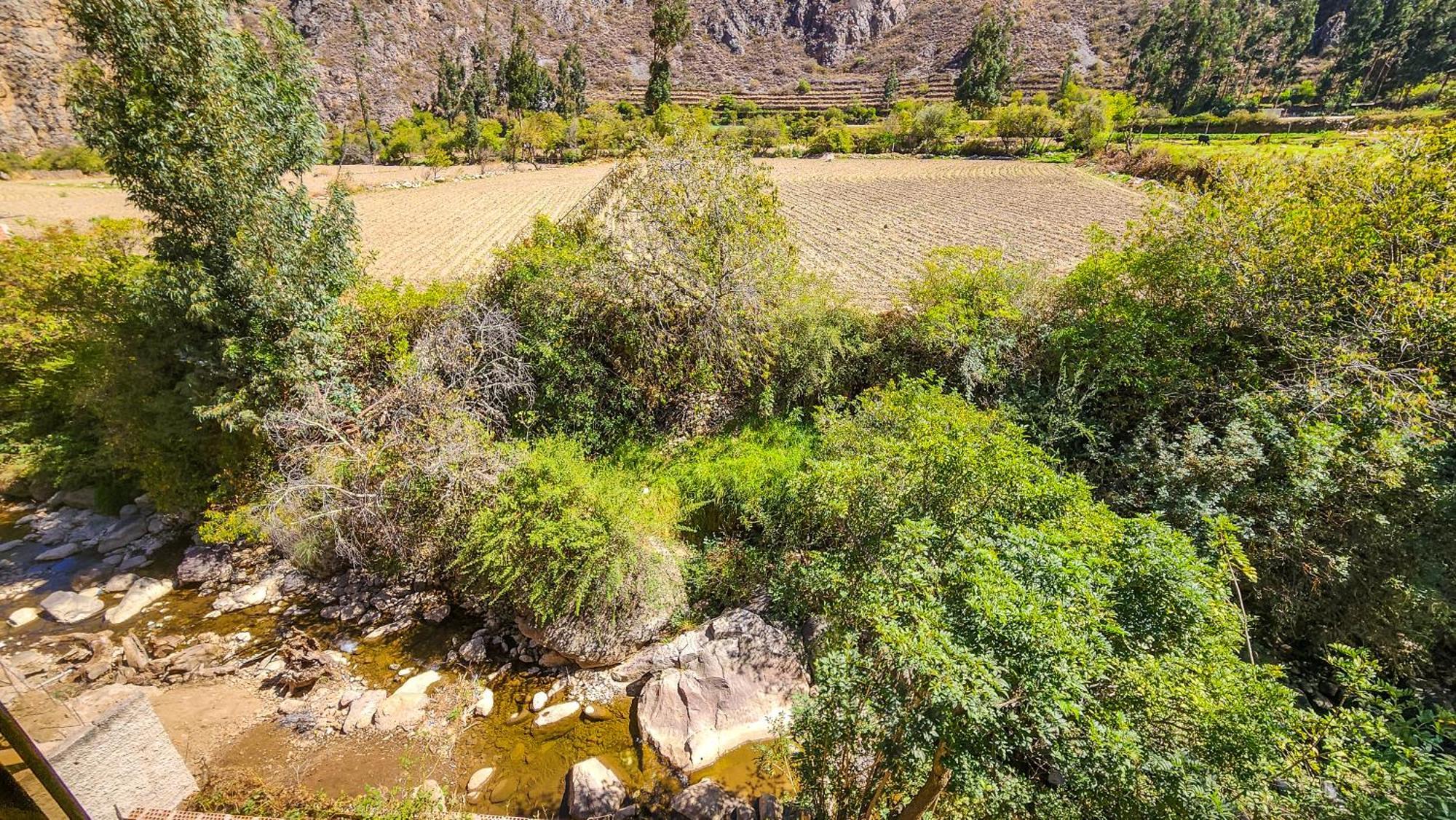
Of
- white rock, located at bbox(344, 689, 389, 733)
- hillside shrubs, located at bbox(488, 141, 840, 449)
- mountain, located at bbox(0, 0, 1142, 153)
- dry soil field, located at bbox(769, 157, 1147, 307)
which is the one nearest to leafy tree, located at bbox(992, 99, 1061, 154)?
dry soil field, located at bbox(769, 157, 1147, 307)

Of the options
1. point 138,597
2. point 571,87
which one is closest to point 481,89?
point 571,87

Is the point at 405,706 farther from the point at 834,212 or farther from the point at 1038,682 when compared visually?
the point at 834,212

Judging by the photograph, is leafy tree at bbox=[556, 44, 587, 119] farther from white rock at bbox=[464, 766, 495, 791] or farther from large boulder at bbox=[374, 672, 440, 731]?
white rock at bbox=[464, 766, 495, 791]

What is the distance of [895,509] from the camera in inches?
281

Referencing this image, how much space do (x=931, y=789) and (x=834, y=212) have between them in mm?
34089

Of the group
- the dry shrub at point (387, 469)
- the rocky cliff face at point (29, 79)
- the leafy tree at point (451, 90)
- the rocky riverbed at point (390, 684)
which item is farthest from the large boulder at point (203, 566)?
the leafy tree at point (451, 90)

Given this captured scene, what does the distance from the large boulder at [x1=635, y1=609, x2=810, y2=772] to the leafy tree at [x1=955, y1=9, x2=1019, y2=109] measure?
85484 mm

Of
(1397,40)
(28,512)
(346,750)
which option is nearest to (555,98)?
(28,512)

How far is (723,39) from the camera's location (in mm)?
127500

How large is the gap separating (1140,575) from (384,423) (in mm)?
11547

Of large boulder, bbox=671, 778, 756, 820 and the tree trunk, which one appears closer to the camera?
the tree trunk

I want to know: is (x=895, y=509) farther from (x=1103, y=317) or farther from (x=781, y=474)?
(x=1103, y=317)

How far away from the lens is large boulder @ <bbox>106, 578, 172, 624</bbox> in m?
9.23

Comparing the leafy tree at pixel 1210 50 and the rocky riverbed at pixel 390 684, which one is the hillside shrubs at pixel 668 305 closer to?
the rocky riverbed at pixel 390 684
